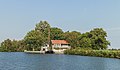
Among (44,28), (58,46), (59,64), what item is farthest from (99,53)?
(44,28)

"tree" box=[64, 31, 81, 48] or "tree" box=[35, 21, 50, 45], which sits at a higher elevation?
"tree" box=[35, 21, 50, 45]

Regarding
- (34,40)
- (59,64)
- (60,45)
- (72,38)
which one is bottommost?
(59,64)

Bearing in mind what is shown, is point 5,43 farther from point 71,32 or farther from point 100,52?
point 100,52

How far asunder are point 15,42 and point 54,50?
130 feet

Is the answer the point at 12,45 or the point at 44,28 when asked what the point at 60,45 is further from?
the point at 12,45

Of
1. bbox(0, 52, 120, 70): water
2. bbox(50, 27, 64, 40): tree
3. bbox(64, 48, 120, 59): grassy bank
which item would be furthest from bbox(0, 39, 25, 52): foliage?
bbox(0, 52, 120, 70): water

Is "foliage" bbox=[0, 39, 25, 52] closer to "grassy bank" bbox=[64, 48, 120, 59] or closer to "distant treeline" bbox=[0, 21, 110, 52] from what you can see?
"distant treeline" bbox=[0, 21, 110, 52]

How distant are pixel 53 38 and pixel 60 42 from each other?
48.2 feet

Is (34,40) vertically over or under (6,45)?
under

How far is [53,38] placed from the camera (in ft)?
553

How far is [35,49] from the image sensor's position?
155 metres

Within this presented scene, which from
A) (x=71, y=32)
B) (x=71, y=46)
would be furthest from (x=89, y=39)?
(x=71, y=32)

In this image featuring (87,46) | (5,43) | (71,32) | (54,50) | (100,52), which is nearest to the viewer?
(100,52)

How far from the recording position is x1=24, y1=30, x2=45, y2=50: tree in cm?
14938
